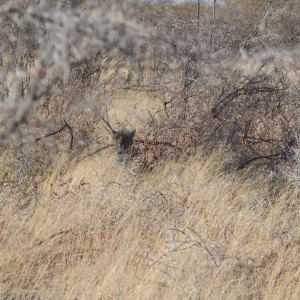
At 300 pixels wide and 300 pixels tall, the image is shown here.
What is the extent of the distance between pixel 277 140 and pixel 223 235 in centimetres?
187

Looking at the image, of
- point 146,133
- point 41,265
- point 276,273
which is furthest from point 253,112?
point 41,265

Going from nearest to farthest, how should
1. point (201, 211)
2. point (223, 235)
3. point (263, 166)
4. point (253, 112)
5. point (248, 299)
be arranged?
point (248, 299), point (223, 235), point (201, 211), point (263, 166), point (253, 112)

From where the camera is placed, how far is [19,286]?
2891mm

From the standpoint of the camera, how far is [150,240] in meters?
3.32

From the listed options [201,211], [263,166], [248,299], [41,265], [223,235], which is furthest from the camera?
[263,166]

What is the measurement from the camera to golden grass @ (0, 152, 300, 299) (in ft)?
9.24

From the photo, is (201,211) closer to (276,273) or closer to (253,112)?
(276,273)

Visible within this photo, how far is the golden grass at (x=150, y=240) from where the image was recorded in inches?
111

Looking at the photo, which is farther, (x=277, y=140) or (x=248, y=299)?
(x=277, y=140)

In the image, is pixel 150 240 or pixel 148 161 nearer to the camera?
pixel 150 240

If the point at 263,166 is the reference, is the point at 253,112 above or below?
above

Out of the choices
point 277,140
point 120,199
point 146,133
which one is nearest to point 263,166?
point 277,140

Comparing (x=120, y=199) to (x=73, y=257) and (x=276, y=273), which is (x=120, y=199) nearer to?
(x=73, y=257)

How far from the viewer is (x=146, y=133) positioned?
5.00 metres
